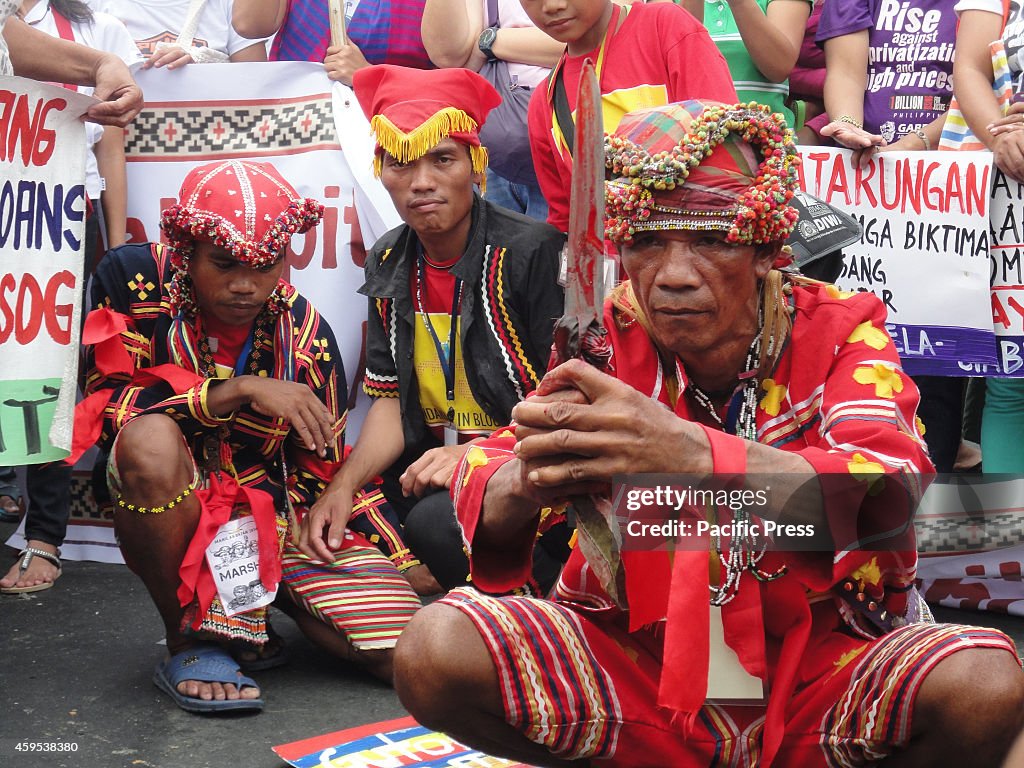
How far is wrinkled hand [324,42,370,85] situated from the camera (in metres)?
5.02

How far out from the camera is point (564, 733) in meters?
2.41

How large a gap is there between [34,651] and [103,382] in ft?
2.83

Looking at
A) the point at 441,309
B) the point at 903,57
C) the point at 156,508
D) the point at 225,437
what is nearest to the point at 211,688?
the point at 156,508

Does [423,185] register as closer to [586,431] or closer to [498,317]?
[498,317]

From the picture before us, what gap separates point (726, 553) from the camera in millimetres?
2305

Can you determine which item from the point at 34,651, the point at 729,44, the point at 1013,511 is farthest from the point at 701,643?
the point at 729,44

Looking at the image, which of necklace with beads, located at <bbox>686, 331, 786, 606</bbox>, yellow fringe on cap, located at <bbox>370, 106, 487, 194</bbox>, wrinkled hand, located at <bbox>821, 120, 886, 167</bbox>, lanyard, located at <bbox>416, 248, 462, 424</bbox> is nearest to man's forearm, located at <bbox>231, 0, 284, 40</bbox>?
yellow fringe on cap, located at <bbox>370, 106, 487, 194</bbox>

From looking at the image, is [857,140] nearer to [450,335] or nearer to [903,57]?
[903,57]

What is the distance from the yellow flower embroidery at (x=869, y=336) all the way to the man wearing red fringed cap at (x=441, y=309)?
167cm

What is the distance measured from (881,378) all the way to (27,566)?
3.31 meters

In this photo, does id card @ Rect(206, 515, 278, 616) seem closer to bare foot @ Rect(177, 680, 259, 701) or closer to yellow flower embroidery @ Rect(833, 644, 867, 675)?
bare foot @ Rect(177, 680, 259, 701)

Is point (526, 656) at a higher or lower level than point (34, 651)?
higher

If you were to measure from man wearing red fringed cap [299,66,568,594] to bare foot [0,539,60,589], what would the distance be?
1194mm

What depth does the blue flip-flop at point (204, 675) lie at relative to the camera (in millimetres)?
3494
